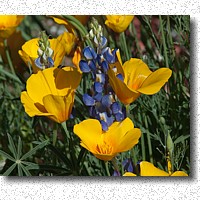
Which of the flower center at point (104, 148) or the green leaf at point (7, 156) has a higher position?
the flower center at point (104, 148)

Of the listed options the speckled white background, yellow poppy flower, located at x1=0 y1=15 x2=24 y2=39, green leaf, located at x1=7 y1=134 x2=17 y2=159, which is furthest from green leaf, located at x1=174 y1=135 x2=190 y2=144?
yellow poppy flower, located at x1=0 y1=15 x2=24 y2=39

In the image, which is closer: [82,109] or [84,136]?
[84,136]

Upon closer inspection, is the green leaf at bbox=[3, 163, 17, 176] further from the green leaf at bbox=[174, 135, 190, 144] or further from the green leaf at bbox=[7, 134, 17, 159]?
the green leaf at bbox=[174, 135, 190, 144]

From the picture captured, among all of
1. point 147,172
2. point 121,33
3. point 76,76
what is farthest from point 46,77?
point 147,172

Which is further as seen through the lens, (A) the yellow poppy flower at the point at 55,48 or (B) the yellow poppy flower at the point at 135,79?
(A) the yellow poppy flower at the point at 55,48

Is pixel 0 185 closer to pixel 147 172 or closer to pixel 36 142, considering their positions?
pixel 36 142

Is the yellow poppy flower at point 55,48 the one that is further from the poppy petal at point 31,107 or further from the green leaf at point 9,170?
the green leaf at point 9,170

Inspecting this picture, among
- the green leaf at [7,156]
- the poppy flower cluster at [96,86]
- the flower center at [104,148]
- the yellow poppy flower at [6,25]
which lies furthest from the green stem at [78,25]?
the green leaf at [7,156]
